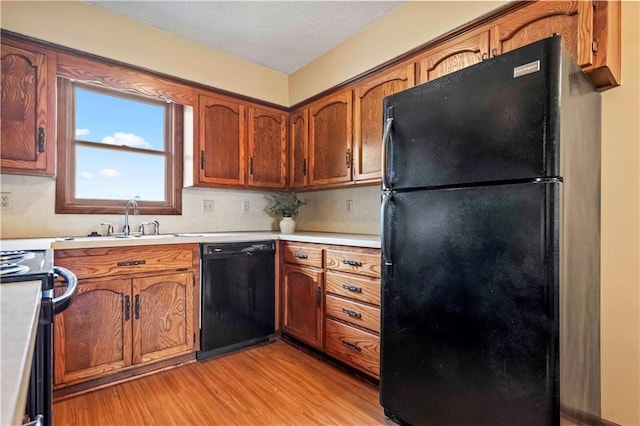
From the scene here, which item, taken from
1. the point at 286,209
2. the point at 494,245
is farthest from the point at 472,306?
the point at 286,209

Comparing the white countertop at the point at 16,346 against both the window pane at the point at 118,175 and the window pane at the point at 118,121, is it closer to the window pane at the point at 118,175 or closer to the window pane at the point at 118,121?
the window pane at the point at 118,175

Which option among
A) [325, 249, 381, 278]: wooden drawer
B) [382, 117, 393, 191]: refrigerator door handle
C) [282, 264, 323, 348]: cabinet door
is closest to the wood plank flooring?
[282, 264, 323, 348]: cabinet door

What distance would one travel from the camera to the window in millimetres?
2396

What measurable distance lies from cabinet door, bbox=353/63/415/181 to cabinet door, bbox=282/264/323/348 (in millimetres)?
860

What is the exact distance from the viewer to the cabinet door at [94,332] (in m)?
1.90

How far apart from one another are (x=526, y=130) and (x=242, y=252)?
6.65ft

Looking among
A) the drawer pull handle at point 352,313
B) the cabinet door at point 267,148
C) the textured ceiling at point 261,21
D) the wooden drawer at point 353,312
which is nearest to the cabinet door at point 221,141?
the cabinet door at point 267,148

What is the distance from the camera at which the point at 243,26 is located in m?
2.55

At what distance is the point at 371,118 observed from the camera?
247 centimetres

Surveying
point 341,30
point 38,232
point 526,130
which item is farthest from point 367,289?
point 38,232

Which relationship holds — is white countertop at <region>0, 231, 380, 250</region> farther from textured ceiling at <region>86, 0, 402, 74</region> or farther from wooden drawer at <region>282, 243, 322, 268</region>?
textured ceiling at <region>86, 0, 402, 74</region>

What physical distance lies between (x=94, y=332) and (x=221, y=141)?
167 centimetres

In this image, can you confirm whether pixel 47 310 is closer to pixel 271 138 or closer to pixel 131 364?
pixel 131 364

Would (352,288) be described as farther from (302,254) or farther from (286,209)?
(286,209)
